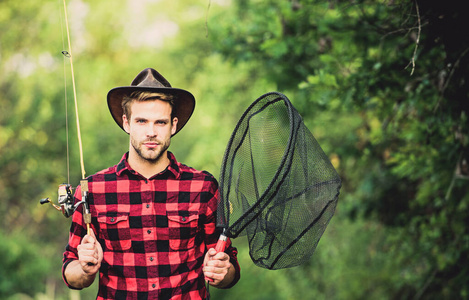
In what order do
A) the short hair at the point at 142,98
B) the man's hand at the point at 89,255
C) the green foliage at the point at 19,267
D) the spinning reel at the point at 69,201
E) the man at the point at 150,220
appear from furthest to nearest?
the green foliage at the point at 19,267 < the short hair at the point at 142,98 < the man at the point at 150,220 < the spinning reel at the point at 69,201 < the man's hand at the point at 89,255

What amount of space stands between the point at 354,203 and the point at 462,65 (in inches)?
180

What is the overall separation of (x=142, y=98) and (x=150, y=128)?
0.19m

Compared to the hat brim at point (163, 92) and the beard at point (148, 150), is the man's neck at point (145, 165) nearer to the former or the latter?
the beard at point (148, 150)

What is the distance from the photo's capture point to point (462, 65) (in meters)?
4.11

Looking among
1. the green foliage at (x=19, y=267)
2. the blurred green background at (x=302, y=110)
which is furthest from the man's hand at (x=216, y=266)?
the green foliage at (x=19, y=267)

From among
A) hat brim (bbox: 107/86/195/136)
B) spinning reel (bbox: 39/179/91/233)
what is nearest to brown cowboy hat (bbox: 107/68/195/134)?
hat brim (bbox: 107/86/195/136)

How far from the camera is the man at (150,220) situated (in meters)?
3.21

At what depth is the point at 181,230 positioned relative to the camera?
3281 mm

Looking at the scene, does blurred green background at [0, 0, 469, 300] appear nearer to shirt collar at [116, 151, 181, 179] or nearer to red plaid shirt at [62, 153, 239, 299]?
shirt collar at [116, 151, 181, 179]

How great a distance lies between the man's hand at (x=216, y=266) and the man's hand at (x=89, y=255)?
0.55 m

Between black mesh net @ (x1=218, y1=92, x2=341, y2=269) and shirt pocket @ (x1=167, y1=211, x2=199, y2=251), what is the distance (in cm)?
18

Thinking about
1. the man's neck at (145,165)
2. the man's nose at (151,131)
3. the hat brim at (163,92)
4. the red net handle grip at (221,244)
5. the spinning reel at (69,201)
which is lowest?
the red net handle grip at (221,244)

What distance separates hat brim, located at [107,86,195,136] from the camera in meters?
3.29

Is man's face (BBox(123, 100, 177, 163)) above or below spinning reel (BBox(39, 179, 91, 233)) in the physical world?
above
